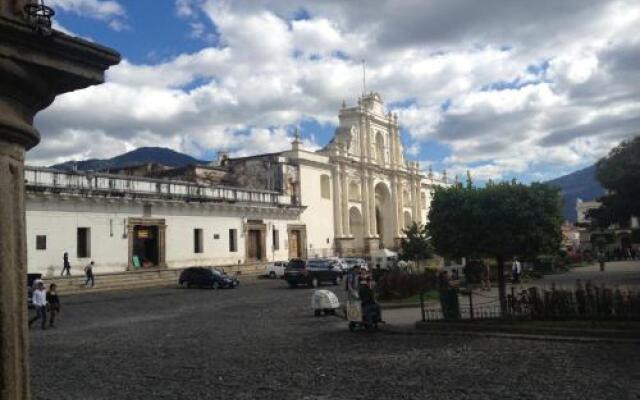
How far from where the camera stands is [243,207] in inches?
1654

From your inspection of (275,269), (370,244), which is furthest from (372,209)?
(275,269)

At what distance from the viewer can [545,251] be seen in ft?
46.3

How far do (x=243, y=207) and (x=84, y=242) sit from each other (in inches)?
483

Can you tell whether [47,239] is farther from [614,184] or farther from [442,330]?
[614,184]

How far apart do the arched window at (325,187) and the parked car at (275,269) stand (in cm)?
1307

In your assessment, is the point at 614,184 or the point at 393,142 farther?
the point at 393,142

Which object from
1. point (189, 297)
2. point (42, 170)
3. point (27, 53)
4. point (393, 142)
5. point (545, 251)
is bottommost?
point (189, 297)

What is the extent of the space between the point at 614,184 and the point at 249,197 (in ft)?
76.9

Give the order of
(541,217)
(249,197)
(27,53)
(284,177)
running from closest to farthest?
(27,53), (541,217), (249,197), (284,177)

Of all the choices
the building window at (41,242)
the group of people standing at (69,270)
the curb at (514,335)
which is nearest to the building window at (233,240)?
the group of people standing at (69,270)

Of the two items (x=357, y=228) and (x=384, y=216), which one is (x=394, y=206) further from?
(x=357, y=228)

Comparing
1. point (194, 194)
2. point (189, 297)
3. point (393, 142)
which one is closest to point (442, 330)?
point (189, 297)

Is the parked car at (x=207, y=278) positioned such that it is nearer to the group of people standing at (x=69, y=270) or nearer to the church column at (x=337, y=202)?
the group of people standing at (x=69, y=270)

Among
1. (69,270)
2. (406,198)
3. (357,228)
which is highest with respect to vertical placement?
(406,198)
